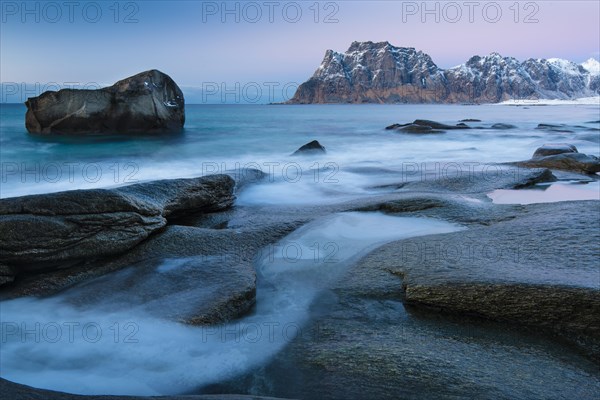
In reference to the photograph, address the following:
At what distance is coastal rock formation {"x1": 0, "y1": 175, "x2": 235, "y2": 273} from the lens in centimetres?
455

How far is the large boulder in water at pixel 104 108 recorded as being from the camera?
68.9 feet

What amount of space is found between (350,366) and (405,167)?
416 inches

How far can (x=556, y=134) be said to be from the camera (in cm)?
2550

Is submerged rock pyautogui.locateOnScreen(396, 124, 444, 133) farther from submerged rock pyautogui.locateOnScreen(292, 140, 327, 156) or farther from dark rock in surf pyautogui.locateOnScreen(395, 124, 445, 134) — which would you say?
submerged rock pyautogui.locateOnScreen(292, 140, 327, 156)

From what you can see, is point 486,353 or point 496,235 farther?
point 496,235

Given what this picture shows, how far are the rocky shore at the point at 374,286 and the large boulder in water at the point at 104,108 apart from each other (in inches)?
658

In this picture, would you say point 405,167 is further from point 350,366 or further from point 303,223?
point 350,366

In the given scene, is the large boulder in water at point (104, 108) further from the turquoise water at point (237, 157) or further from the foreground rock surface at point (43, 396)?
the foreground rock surface at point (43, 396)

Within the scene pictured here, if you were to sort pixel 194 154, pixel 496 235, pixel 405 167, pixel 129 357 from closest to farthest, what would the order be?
pixel 129 357, pixel 496 235, pixel 405 167, pixel 194 154

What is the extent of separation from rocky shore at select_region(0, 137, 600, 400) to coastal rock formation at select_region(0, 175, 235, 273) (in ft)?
0.05

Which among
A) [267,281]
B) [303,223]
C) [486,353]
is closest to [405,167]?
[303,223]

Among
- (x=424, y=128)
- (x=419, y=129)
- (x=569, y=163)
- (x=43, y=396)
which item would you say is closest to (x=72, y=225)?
(x=43, y=396)

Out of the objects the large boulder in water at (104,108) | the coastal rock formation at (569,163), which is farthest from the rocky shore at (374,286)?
the large boulder in water at (104,108)

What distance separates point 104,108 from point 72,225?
18.6 metres
